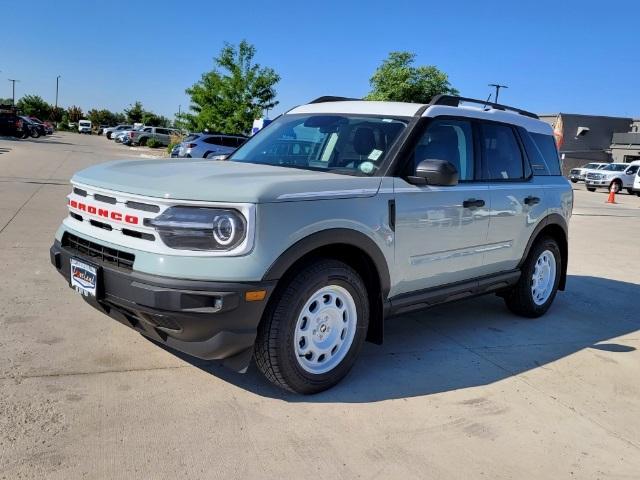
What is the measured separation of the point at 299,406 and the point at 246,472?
0.77 metres

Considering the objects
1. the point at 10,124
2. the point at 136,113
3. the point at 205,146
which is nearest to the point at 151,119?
the point at 136,113

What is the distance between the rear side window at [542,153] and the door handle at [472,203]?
48.8 inches

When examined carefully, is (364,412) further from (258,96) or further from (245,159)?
(258,96)

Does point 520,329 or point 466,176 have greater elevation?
point 466,176

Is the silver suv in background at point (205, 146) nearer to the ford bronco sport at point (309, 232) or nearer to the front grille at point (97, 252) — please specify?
the ford bronco sport at point (309, 232)

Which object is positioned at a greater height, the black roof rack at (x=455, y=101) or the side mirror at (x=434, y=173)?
the black roof rack at (x=455, y=101)

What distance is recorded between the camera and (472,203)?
14.8 feet

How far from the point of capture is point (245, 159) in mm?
4680

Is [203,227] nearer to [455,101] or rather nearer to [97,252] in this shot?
[97,252]

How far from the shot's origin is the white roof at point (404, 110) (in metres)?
4.38

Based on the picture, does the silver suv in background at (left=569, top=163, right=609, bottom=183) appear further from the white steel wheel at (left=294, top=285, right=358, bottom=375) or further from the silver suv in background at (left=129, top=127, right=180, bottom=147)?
the white steel wheel at (left=294, top=285, right=358, bottom=375)

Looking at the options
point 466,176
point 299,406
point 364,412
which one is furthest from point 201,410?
point 466,176

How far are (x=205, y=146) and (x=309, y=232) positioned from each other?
20.6 meters

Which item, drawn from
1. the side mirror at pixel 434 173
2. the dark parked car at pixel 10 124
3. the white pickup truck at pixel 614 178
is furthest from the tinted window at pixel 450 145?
the dark parked car at pixel 10 124
